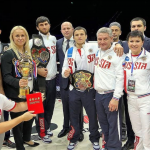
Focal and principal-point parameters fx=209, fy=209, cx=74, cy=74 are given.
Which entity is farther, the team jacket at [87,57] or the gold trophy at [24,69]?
the team jacket at [87,57]

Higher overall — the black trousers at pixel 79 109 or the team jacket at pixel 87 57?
the team jacket at pixel 87 57

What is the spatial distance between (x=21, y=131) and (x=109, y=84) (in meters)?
1.14

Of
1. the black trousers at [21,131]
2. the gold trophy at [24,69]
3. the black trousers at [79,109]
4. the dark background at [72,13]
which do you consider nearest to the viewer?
the gold trophy at [24,69]

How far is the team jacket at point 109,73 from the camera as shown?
2.19 metres

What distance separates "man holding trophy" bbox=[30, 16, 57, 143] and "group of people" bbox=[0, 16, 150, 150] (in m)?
0.01

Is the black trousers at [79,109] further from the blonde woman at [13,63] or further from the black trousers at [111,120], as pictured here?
the blonde woman at [13,63]

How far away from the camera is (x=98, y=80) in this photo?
2.30 metres

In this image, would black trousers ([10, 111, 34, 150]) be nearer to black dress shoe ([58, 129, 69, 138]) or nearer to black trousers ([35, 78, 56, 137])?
black trousers ([35, 78, 56, 137])

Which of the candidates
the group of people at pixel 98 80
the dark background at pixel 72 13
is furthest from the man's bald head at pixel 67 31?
the dark background at pixel 72 13

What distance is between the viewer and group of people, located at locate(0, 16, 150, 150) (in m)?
2.11

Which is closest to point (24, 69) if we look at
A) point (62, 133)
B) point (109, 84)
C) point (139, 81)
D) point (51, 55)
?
point (51, 55)

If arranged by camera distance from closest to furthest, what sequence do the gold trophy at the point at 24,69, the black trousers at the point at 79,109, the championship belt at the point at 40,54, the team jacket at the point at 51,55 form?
the gold trophy at the point at 24,69, the black trousers at the point at 79,109, the championship belt at the point at 40,54, the team jacket at the point at 51,55

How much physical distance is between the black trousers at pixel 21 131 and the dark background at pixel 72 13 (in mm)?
6632

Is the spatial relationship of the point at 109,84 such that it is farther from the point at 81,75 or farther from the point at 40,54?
the point at 40,54
